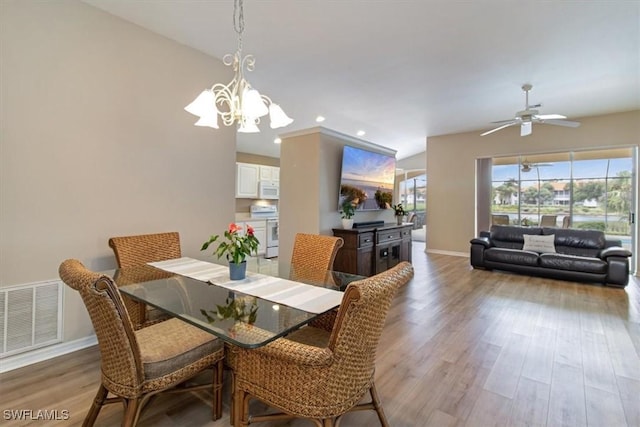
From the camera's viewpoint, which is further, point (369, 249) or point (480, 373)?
point (369, 249)

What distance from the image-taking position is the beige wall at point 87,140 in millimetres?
2240

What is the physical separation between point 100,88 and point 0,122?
739 mm

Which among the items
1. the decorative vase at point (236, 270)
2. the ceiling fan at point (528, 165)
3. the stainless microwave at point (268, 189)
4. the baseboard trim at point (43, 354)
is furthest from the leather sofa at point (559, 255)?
the baseboard trim at point (43, 354)

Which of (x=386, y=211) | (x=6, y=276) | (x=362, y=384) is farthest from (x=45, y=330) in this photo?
(x=386, y=211)

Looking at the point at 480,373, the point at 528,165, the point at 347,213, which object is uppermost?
the point at 528,165

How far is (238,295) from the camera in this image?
5.85 feet

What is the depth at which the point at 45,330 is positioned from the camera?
7.81 ft

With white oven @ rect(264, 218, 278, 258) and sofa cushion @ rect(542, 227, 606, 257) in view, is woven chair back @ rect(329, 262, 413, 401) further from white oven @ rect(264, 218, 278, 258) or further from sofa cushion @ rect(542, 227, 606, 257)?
white oven @ rect(264, 218, 278, 258)

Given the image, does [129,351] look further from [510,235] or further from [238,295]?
[510,235]

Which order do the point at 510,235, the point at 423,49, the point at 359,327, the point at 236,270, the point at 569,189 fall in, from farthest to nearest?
the point at 569,189 < the point at 510,235 < the point at 423,49 < the point at 236,270 < the point at 359,327

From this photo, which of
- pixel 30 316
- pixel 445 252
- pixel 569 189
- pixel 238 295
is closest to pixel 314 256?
pixel 238 295

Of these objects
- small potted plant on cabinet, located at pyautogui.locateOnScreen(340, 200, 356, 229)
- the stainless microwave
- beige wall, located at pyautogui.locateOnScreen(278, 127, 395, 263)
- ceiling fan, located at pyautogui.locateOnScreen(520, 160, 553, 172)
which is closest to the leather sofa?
ceiling fan, located at pyautogui.locateOnScreen(520, 160, 553, 172)

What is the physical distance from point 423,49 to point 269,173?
180 inches

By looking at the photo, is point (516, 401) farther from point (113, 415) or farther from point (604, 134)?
point (604, 134)
